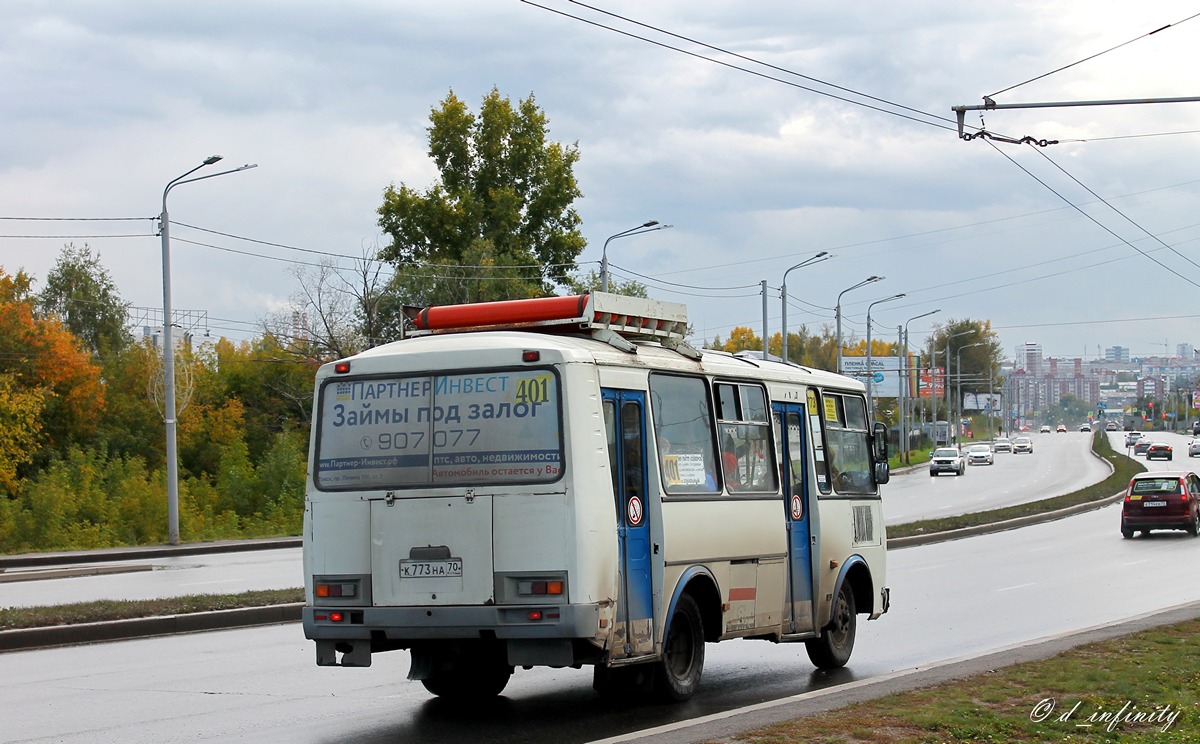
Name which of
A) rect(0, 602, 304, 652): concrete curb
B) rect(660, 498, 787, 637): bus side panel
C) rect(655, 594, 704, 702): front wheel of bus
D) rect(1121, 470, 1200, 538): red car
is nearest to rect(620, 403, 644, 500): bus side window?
rect(660, 498, 787, 637): bus side panel

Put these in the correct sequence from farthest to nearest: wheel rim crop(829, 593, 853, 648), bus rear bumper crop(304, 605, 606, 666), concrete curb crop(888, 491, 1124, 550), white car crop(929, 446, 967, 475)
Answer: white car crop(929, 446, 967, 475), concrete curb crop(888, 491, 1124, 550), wheel rim crop(829, 593, 853, 648), bus rear bumper crop(304, 605, 606, 666)

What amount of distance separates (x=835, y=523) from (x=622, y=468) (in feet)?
12.0

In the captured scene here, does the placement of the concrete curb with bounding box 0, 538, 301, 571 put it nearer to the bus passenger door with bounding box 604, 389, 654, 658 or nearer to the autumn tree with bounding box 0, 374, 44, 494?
the autumn tree with bounding box 0, 374, 44, 494

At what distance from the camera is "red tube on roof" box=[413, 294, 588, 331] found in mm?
10383

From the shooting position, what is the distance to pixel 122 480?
157 feet

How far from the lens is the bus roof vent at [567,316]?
10.4 metres

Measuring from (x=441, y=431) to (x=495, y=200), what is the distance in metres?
54.9

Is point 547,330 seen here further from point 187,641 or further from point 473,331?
point 187,641

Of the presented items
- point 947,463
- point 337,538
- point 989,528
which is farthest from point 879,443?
point 947,463

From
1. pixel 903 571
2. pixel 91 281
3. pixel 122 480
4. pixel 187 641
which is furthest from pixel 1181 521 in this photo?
pixel 91 281

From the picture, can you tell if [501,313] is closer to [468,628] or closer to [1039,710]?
[468,628]

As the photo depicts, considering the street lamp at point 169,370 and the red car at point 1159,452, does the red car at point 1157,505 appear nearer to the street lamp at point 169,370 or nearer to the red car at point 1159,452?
the street lamp at point 169,370

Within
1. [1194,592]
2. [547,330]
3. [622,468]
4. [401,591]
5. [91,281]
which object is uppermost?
[91,281]

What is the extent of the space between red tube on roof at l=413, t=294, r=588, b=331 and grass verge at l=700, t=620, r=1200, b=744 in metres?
3.44
